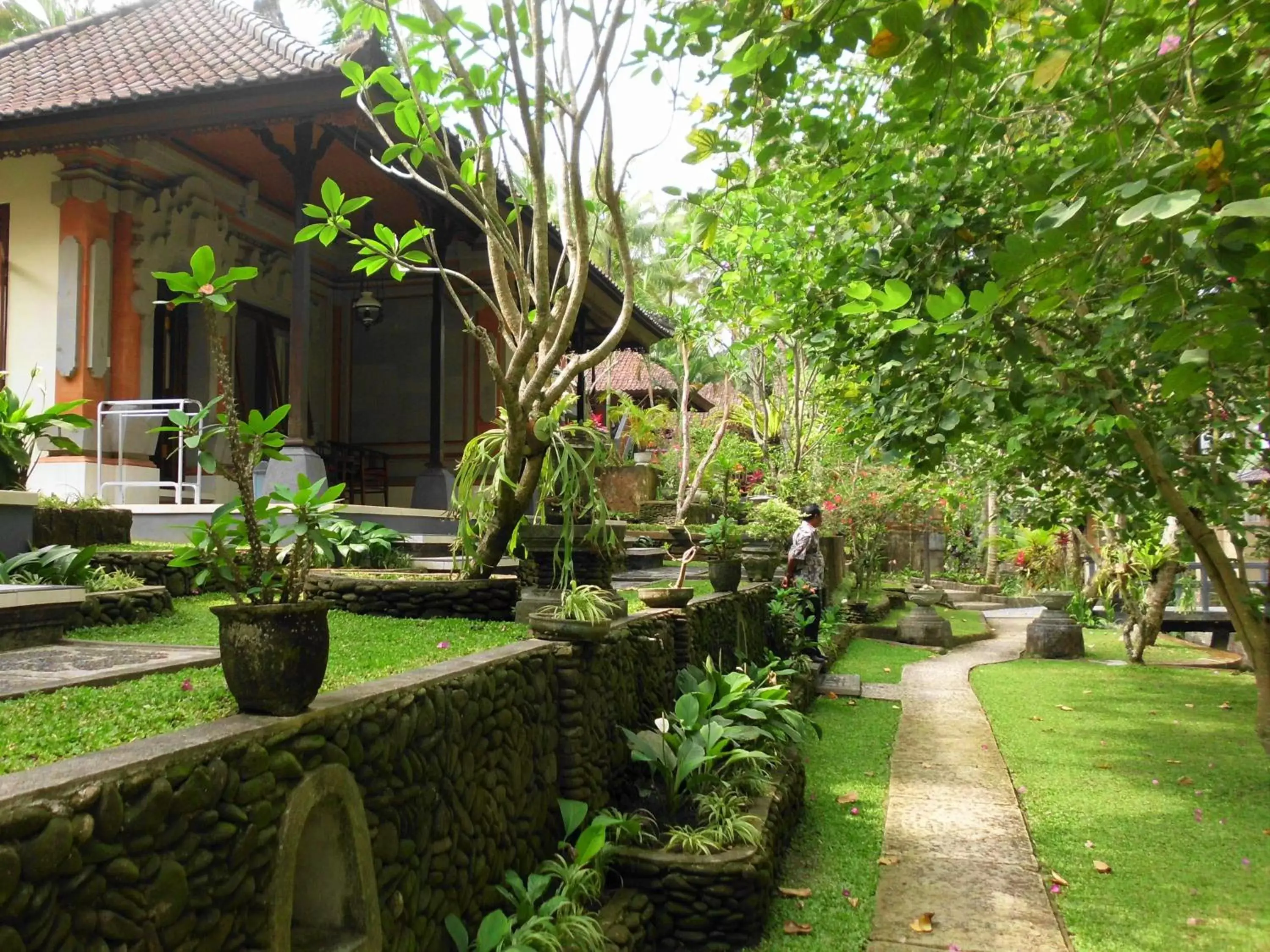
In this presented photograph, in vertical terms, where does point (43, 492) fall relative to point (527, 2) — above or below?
below

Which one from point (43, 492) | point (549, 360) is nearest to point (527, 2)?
point (549, 360)

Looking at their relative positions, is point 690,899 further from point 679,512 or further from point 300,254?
point 679,512

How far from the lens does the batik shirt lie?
1002 centimetres

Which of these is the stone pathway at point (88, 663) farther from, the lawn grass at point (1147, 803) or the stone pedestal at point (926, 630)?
the stone pedestal at point (926, 630)

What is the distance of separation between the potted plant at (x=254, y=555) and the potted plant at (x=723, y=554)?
531 cm

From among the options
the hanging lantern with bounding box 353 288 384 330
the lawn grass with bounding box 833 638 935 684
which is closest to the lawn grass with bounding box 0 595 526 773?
the lawn grass with bounding box 833 638 935 684

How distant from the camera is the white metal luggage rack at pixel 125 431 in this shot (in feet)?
25.0

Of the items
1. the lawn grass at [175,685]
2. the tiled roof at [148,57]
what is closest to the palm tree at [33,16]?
the tiled roof at [148,57]

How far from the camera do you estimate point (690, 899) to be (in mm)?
4277

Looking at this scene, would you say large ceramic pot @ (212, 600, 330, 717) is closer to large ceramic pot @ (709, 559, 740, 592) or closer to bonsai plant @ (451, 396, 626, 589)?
bonsai plant @ (451, 396, 626, 589)

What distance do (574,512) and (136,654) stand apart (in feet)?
8.04

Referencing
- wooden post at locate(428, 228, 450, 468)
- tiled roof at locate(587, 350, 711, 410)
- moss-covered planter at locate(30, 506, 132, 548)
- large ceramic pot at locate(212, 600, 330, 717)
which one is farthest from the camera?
tiled roof at locate(587, 350, 711, 410)

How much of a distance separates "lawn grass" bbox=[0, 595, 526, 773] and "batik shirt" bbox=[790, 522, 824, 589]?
498 cm

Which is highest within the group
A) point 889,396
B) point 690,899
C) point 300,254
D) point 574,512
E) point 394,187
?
point 394,187
